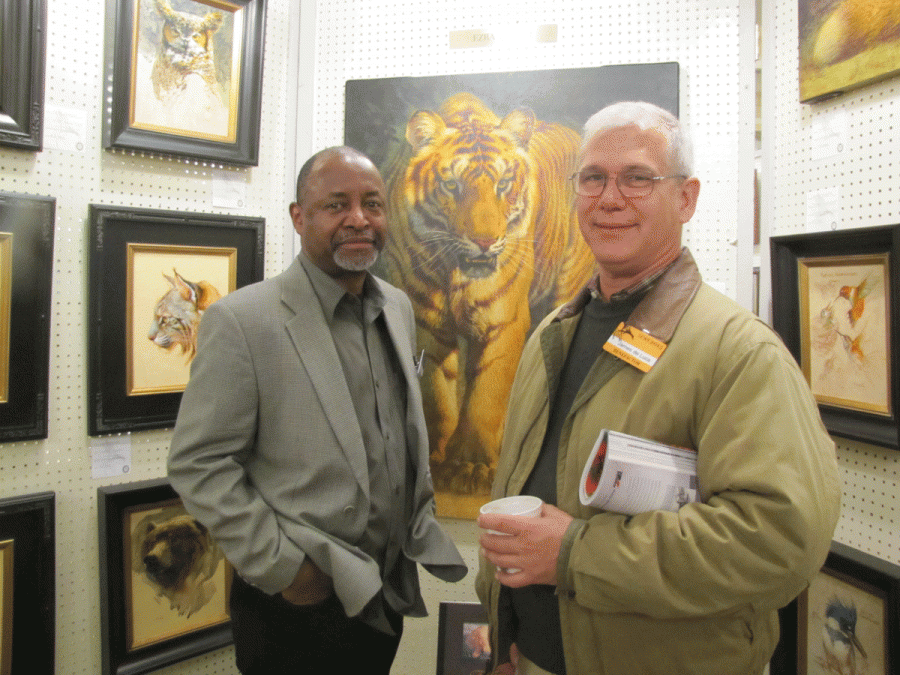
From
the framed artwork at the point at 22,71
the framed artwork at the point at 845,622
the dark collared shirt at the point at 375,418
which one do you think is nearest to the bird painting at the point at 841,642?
the framed artwork at the point at 845,622

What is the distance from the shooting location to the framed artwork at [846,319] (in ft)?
5.50

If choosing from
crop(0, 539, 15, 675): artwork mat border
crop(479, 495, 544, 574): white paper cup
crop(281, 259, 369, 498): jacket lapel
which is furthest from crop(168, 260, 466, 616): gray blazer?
crop(0, 539, 15, 675): artwork mat border

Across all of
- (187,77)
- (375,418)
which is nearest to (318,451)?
(375,418)

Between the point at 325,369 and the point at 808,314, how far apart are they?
160 centimetres

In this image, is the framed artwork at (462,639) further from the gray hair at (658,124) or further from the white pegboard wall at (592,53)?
the gray hair at (658,124)

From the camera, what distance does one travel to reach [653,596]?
1.09 metres

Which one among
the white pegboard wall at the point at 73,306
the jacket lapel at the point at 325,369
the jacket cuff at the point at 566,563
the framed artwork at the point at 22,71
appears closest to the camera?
the jacket cuff at the point at 566,563

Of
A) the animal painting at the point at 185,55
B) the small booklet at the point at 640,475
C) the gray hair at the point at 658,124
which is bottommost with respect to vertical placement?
the small booklet at the point at 640,475

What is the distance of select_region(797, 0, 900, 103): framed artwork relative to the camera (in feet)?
5.53

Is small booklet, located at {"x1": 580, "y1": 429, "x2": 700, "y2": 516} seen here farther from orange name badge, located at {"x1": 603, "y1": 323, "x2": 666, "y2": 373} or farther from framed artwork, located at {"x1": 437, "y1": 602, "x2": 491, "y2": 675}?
framed artwork, located at {"x1": 437, "y1": 602, "x2": 491, "y2": 675}

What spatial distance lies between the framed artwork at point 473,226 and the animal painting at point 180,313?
2.50 ft

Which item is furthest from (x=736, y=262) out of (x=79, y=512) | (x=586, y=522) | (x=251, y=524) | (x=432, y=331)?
(x=79, y=512)

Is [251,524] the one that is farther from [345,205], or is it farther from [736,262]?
[736,262]

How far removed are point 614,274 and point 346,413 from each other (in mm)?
888
